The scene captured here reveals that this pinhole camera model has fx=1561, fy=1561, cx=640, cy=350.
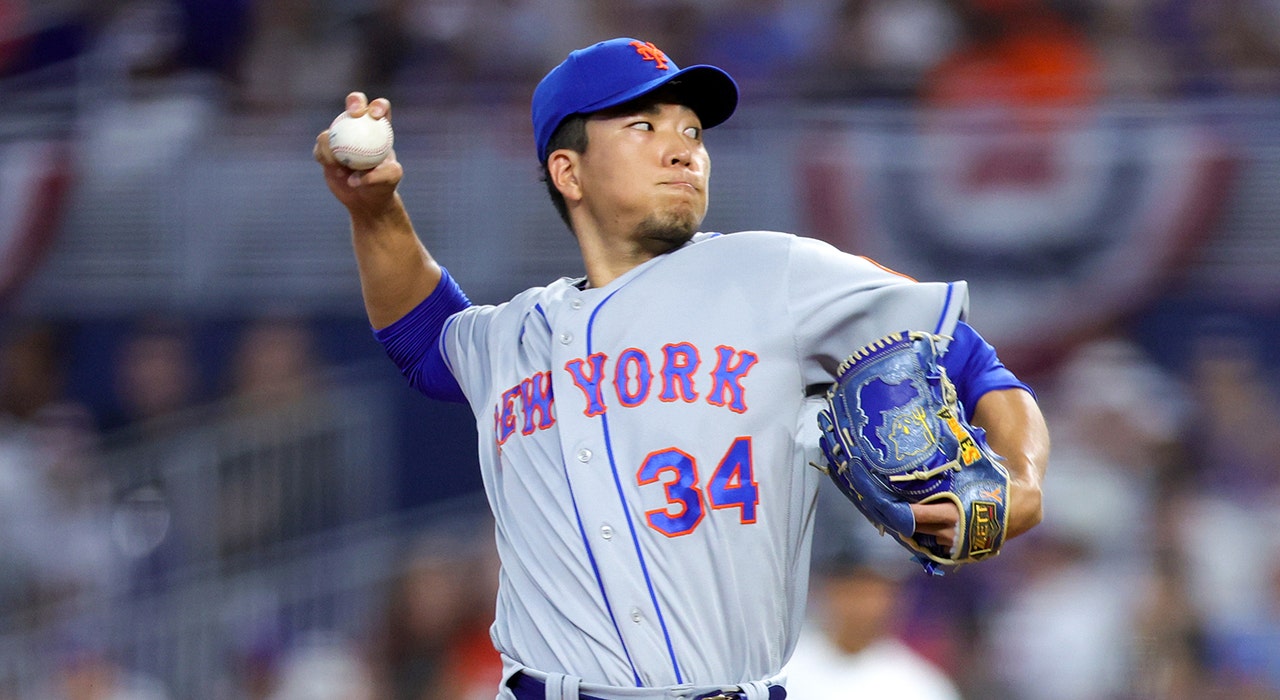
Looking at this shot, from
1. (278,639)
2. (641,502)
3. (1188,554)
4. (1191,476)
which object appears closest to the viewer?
(641,502)

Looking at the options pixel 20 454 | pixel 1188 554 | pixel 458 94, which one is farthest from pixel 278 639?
pixel 1188 554

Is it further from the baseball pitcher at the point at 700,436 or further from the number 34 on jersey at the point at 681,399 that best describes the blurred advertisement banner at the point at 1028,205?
the number 34 on jersey at the point at 681,399

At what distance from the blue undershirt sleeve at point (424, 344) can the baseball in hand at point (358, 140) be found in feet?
1.18

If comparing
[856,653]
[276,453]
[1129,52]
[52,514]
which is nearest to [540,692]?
[856,653]

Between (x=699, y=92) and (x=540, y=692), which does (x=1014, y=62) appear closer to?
(x=699, y=92)

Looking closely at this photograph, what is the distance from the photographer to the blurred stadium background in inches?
233

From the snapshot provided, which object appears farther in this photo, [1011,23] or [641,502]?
[1011,23]

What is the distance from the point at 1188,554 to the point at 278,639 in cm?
360

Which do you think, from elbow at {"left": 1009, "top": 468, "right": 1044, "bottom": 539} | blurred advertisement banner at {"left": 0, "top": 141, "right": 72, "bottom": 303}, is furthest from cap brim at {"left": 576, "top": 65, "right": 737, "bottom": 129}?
blurred advertisement banner at {"left": 0, "top": 141, "right": 72, "bottom": 303}

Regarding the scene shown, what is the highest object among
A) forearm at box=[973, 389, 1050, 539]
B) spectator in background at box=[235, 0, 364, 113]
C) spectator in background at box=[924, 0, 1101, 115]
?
spectator in background at box=[235, 0, 364, 113]

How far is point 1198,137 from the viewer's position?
22.6 feet

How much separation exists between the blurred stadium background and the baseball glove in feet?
10.8

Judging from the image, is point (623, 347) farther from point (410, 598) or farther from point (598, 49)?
point (410, 598)

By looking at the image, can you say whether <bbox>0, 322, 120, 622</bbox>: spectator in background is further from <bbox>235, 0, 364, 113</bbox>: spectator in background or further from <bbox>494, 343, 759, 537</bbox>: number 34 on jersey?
<bbox>494, 343, 759, 537</bbox>: number 34 on jersey
